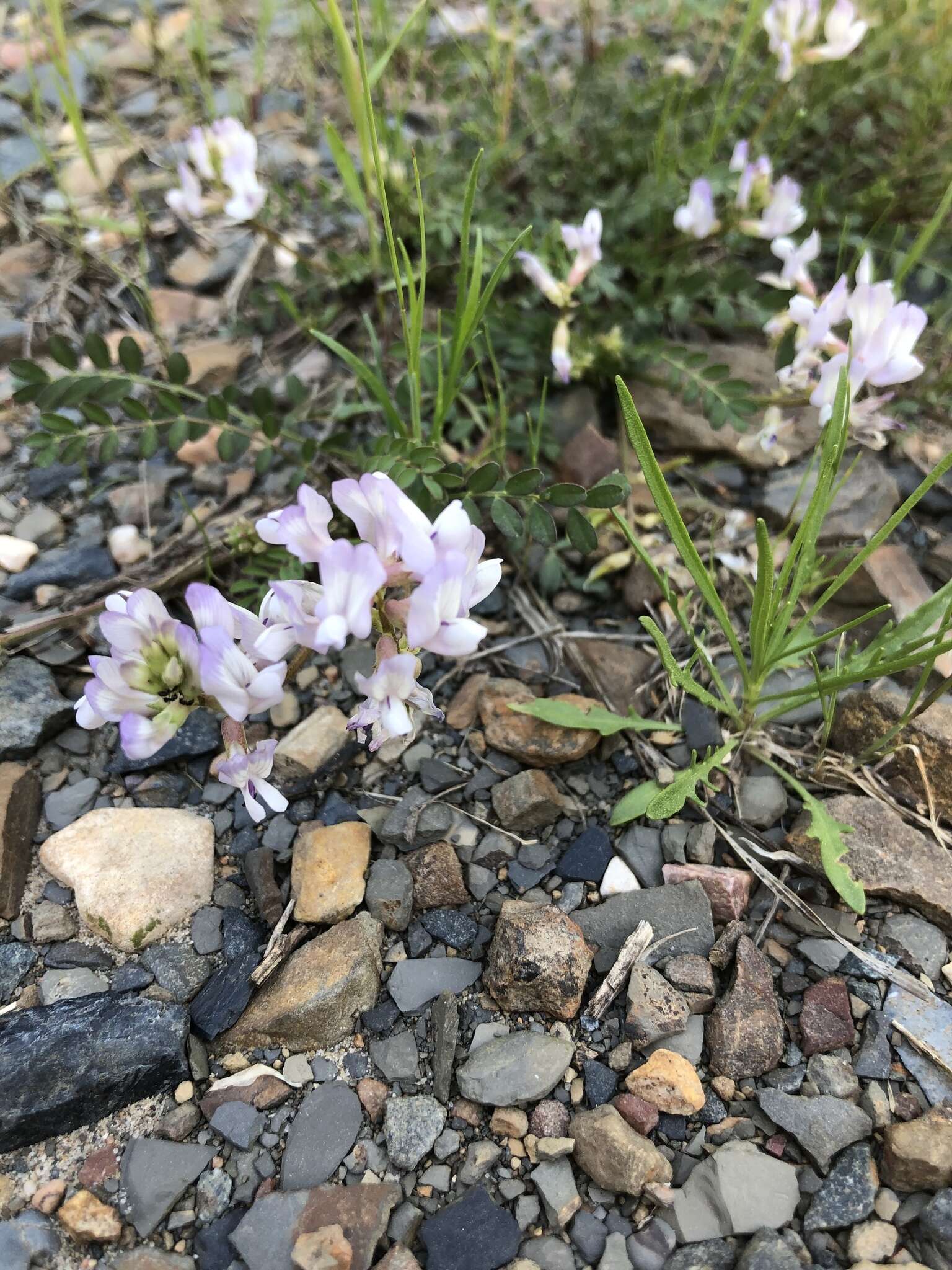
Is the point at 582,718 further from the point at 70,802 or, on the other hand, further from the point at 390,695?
the point at 70,802

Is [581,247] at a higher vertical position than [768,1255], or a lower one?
higher

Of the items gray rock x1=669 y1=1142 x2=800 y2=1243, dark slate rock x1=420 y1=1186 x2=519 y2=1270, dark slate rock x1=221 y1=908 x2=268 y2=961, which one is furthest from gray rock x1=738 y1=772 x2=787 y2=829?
dark slate rock x1=221 y1=908 x2=268 y2=961

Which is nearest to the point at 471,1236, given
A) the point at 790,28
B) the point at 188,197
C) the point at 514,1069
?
the point at 514,1069

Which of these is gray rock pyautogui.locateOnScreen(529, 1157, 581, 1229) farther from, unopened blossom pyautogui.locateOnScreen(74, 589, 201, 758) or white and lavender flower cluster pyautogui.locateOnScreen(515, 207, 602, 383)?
white and lavender flower cluster pyautogui.locateOnScreen(515, 207, 602, 383)

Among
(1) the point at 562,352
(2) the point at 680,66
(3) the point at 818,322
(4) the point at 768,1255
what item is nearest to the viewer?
(4) the point at 768,1255

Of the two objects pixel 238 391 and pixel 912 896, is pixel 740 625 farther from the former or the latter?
pixel 238 391

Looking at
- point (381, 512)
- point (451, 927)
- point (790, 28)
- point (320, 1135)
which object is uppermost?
point (790, 28)

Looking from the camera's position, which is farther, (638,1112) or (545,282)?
(545,282)
